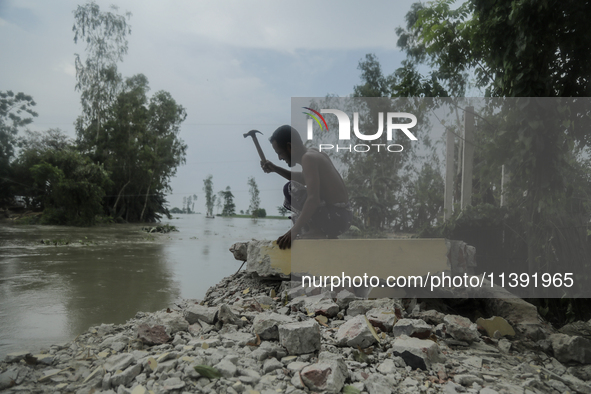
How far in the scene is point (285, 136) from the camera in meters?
2.75

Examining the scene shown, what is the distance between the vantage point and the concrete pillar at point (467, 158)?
327 centimetres

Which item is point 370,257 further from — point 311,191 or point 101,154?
point 101,154

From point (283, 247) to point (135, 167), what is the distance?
1622cm

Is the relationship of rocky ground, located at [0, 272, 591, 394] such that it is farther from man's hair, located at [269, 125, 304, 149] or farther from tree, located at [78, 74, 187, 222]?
tree, located at [78, 74, 187, 222]

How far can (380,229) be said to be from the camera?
2.89m

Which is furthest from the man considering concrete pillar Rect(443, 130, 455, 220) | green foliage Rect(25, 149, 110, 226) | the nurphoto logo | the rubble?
green foliage Rect(25, 149, 110, 226)

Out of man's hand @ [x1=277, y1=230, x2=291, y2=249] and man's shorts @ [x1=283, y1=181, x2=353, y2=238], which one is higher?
man's shorts @ [x1=283, y1=181, x2=353, y2=238]

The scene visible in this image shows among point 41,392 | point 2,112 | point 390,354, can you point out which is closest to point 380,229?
point 390,354

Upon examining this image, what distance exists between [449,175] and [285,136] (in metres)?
1.49

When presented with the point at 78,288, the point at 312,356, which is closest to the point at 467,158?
the point at 312,356

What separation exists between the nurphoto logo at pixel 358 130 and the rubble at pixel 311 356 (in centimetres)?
118

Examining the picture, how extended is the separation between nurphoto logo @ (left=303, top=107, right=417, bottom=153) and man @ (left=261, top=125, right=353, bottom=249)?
0.44 feet

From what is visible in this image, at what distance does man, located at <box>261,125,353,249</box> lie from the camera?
2594mm

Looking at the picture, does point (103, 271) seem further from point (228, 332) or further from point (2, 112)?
point (2, 112)
